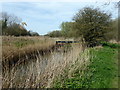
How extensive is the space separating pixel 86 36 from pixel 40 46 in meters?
8.70

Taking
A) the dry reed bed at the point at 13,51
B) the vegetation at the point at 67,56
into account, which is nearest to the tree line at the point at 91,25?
the vegetation at the point at 67,56

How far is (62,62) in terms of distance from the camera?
6.08 m

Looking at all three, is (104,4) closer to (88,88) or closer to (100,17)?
(88,88)

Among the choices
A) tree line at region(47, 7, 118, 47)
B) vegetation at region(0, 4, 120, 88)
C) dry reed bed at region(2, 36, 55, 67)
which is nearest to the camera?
vegetation at region(0, 4, 120, 88)

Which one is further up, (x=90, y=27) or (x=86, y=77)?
(x=90, y=27)

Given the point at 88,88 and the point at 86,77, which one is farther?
the point at 86,77

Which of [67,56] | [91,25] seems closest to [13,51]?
[67,56]

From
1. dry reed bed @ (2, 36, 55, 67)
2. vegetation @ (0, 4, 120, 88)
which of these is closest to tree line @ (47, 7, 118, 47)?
vegetation @ (0, 4, 120, 88)

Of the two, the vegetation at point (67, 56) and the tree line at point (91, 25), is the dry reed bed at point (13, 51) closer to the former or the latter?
the vegetation at point (67, 56)

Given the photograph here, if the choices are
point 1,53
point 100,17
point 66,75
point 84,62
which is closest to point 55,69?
point 66,75

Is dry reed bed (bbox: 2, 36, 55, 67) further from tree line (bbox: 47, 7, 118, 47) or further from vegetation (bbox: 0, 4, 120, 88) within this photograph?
tree line (bbox: 47, 7, 118, 47)

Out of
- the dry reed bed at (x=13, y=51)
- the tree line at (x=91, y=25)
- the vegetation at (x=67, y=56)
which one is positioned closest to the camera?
the vegetation at (x=67, y=56)

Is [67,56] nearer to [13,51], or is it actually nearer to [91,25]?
[13,51]

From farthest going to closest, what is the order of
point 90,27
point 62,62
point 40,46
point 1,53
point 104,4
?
point 90,27
point 40,46
point 104,4
point 1,53
point 62,62
